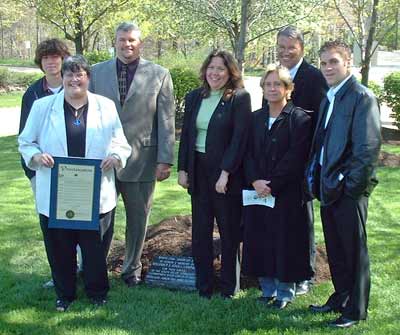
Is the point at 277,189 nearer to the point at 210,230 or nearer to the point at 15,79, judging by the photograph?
the point at 210,230

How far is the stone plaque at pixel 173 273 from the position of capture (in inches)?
222

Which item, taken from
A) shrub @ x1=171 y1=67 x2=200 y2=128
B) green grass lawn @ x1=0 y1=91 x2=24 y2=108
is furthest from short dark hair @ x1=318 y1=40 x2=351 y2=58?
green grass lawn @ x1=0 y1=91 x2=24 y2=108

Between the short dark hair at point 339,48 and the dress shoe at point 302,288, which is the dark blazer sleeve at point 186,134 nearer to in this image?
the short dark hair at point 339,48

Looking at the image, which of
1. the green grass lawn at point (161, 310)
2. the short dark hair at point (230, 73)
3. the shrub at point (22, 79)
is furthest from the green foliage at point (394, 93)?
the shrub at point (22, 79)

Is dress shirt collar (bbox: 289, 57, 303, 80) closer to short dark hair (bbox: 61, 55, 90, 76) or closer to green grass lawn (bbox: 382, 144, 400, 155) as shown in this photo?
short dark hair (bbox: 61, 55, 90, 76)

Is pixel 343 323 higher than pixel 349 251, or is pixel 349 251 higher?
pixel 349 251

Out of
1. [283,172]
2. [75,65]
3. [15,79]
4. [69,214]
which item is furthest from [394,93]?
[15,79]

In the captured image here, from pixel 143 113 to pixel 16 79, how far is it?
26121 millimetres

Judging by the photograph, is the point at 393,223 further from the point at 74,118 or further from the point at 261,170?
the point at 74,118

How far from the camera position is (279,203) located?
16.3 ft

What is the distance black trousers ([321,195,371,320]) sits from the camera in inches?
178

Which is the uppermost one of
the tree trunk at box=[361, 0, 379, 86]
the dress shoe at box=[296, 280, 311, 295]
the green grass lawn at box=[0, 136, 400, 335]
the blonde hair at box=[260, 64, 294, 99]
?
the tree trunk at box=[361, 0, 379, 86]

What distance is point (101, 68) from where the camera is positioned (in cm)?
551

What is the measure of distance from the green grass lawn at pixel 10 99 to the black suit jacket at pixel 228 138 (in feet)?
64.5
